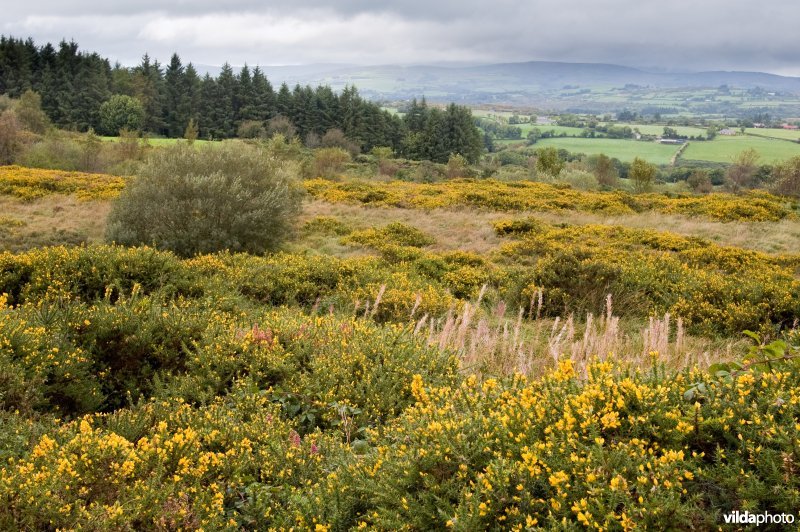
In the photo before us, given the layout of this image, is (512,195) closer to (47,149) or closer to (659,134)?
(47,149)

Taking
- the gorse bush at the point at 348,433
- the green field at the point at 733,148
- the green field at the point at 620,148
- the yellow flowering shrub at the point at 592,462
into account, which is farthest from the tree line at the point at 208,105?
the yellow flowering shrub at the point at 592,462

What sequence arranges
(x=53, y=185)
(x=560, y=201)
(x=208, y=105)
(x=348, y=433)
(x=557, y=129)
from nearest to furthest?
1. (x=348, y=433)
2. (x=560, y=201)
3. (x=53, y=185)
4. (x=208, y=105)
5. (x=557, y=129)

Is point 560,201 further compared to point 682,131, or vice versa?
point 682,131

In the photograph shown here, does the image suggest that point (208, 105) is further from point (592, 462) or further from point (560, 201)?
point (592, 462)

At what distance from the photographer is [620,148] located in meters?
76.4

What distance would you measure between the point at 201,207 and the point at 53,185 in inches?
592

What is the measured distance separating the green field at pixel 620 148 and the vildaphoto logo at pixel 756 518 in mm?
69000

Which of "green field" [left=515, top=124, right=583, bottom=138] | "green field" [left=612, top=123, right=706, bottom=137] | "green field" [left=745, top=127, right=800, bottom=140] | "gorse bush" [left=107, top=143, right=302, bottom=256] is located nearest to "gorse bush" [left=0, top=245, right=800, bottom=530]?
"gorse bush" [left=107, top=143, right=302, bottom=256]

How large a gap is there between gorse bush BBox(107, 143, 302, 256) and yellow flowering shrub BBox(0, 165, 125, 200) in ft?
26.4

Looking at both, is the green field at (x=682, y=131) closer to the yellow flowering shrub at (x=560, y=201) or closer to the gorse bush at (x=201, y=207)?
the yellow flowering shrub at (x=560, y=201)

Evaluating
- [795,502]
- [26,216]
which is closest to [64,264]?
[795,502]

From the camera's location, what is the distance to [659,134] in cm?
9506

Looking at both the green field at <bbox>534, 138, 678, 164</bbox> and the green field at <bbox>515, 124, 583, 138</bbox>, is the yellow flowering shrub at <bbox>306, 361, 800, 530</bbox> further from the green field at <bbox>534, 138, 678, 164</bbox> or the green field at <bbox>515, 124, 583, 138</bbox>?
the green field at <bbox>515, 124, 583, 138</bbox>

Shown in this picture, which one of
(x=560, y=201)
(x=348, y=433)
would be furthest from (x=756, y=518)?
(x=560, y=201)
